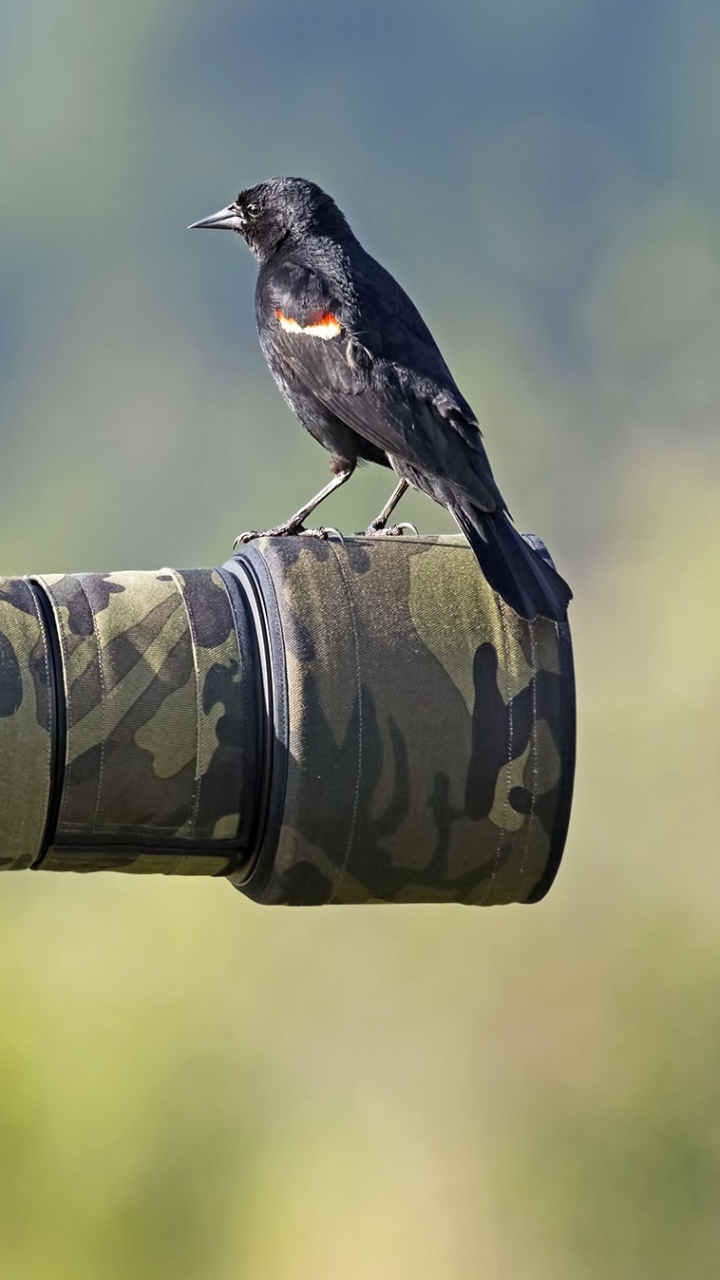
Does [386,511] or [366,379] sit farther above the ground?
[366,379]

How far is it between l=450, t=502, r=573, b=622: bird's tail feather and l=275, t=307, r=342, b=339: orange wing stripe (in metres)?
0.51

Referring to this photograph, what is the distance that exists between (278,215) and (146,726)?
1.37 m

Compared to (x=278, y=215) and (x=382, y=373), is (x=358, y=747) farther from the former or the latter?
(x=278, y=215)

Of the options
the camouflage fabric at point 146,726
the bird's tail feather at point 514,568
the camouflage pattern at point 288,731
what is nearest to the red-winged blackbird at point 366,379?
the bird's tail feather at point 514,568

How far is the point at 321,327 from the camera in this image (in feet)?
8.21

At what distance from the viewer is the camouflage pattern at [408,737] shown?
1.81m

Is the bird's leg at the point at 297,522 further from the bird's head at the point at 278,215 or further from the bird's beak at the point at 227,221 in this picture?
the bird's beak at the point at 227,221

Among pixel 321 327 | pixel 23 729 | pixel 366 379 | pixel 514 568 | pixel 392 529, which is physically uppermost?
pixel 321 327

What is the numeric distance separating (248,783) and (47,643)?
0.90 ft

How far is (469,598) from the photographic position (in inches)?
75.4

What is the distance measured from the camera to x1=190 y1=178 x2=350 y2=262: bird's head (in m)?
2.80

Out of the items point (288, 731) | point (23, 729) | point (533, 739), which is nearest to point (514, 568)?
point (533, 739)

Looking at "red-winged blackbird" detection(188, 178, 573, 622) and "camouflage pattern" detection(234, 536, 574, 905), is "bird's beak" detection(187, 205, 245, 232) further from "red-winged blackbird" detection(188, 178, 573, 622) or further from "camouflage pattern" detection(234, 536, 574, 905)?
"camouflage pattern" detection(234, 536, 574, 905)

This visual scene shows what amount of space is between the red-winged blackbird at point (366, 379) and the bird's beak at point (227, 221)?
0.19ft
